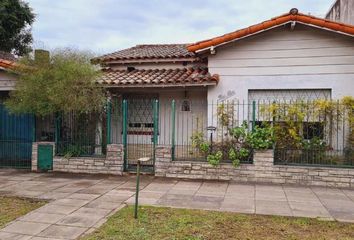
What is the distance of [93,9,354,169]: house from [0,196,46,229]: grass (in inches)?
152

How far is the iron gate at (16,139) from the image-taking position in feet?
37.5

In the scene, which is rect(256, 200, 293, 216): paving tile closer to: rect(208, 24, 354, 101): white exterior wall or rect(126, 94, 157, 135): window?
rect(208, 24, 354, 101): white exterior wall

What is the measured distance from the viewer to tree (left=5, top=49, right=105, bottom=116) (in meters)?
10.1

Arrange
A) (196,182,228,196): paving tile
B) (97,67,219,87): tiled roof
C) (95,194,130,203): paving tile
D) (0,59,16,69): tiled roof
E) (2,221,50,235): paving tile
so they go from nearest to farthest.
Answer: (2,221,50,235): paving tile → (95,194,130,203): paving tile → (196,182,228,196): paving tile → (97,67,219,87): tiled roof → (0,59,16,69): tiled roof

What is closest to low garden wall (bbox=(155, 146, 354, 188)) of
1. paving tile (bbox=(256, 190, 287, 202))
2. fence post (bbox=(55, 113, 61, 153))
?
paving tile (bbox=(256, 190, 287, 202))

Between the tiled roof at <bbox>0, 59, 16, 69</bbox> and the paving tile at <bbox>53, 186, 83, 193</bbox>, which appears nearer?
the paving tile at <bbox>53, 186, 83, 193</bbox>

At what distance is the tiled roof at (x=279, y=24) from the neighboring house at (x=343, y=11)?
5.45m

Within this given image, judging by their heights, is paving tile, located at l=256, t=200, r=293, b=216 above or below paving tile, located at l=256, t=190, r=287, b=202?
below

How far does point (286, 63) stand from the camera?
11141mm

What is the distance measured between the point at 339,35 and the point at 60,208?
9856mm

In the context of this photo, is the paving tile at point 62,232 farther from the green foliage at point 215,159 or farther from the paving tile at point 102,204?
the green foliage at point 215,159

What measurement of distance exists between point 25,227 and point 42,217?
0.51 m

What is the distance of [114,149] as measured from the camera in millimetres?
10344

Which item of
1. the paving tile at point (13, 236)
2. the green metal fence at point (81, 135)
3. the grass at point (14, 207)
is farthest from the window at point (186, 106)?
the paving tile at point (13, 236)
